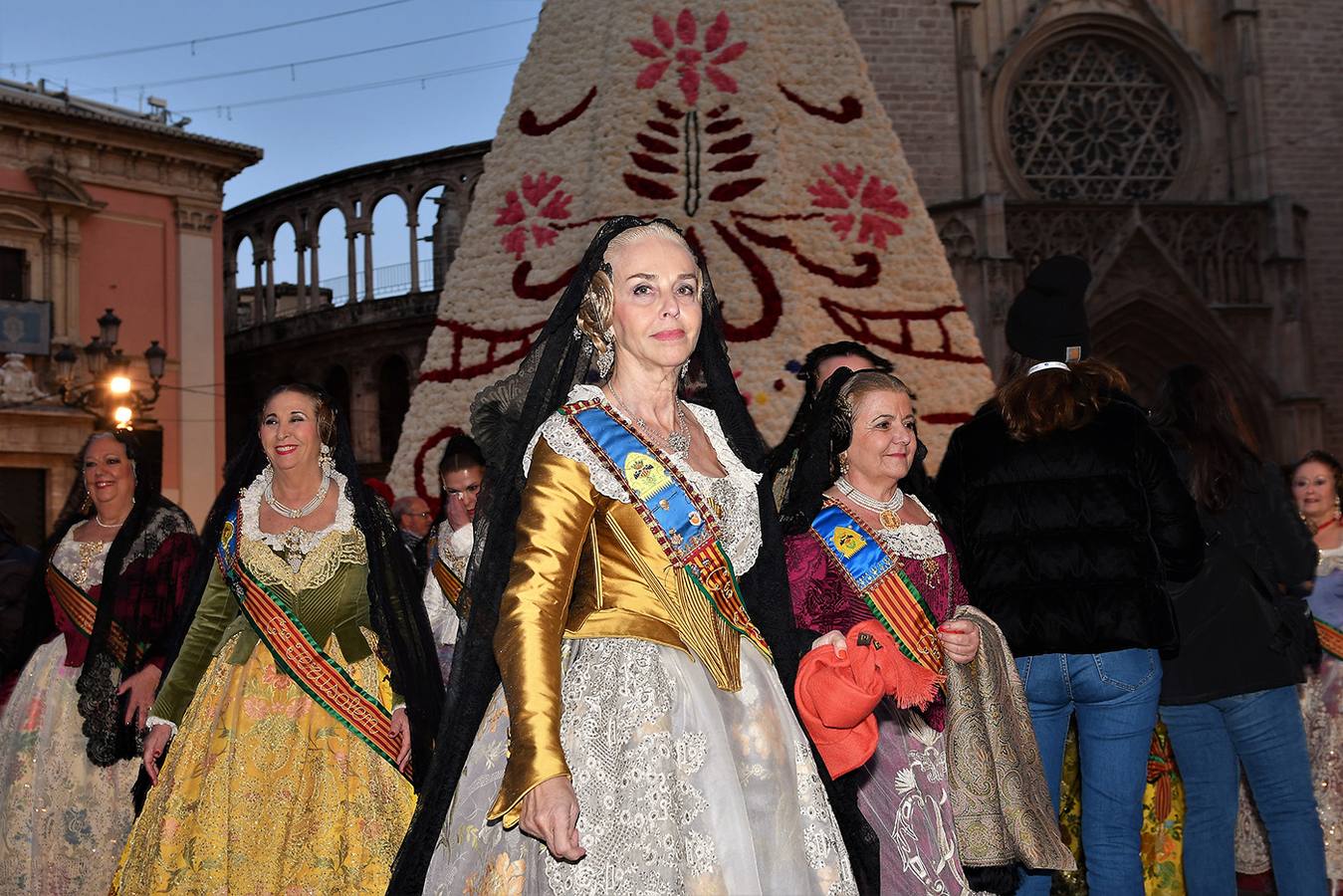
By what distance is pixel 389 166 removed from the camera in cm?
2611

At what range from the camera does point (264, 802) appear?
372 cm

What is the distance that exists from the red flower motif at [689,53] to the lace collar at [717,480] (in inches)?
227

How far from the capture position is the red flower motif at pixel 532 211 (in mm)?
8039

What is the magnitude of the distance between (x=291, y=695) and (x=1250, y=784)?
281cm

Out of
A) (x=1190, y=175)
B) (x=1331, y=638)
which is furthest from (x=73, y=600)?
(x=1190, y=175)

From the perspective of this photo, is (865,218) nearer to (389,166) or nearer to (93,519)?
(93,519)

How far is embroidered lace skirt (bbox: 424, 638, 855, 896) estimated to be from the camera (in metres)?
2.16

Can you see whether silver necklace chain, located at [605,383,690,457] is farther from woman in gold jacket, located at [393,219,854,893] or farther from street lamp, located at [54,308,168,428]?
street lamp, located at [54,308,168,428]

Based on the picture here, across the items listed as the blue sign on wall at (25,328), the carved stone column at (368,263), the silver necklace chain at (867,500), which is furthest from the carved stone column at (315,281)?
the silver necklace chain at (867,500)

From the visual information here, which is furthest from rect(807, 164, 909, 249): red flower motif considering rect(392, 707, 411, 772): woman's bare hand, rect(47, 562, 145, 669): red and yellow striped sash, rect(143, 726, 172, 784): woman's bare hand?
rect(143, 726, 172, 784): woman's bare hand

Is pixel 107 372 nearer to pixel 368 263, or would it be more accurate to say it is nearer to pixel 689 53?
pixel 689 53

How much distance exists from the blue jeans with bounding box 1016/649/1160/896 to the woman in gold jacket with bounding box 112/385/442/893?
1.81m

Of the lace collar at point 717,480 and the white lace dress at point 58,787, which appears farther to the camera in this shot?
the white lace dress at point 58,787

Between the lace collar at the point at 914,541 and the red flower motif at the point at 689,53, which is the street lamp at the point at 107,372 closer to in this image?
the red flower motif at the point at 689,53
